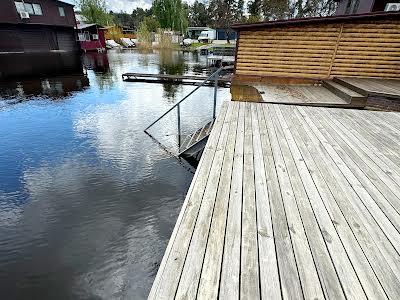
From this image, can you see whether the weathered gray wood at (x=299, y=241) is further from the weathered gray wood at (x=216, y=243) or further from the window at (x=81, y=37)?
the window at (x=81, y=37)

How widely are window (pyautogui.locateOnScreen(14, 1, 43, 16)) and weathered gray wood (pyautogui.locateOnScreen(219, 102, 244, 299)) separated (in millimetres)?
32313

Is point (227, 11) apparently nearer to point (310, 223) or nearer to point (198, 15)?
point (198, 15)

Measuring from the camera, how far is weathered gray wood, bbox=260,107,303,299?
64.2 inches

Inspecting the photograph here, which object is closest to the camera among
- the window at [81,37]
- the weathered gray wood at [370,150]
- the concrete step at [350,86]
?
the weathered gray wood at [370,150]

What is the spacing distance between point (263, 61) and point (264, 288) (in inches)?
388

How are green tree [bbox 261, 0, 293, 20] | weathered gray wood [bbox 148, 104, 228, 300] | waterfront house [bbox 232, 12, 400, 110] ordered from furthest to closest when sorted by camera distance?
green tree [bbox 261, 0, 293, 20] < waterfront house [bbox 232, 12, 400, 110] < weathered gray wood [bbox 148, 104, 228, 300]

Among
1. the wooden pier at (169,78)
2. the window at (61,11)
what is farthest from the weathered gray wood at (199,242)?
the window at (61,11)

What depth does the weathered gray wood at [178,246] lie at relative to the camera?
5.25 feet

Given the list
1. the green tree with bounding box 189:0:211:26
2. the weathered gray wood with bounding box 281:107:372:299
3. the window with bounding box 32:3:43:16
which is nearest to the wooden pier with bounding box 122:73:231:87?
the weathered gray wood with bounding box 281:107:372:299

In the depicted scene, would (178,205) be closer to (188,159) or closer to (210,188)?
(188,159)

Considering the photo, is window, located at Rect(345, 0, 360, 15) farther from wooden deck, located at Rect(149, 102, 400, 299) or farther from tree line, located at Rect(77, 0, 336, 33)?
tree line, located at Rect(77, 0, 336, 33)

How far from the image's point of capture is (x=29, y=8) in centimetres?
2541

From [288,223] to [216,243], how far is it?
756mm

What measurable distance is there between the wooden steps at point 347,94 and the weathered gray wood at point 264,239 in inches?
195
